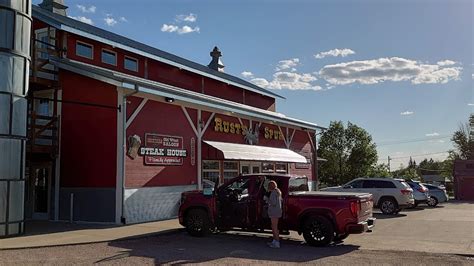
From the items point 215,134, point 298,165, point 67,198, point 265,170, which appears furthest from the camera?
point 298,165

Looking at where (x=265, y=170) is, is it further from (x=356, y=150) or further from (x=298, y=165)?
(x=356, y=150)

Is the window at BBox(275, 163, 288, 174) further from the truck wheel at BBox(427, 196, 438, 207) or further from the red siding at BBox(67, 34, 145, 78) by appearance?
the red siding at BBox(67, 34, 145, 78)

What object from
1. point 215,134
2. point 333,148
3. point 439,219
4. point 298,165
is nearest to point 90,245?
point 215,134

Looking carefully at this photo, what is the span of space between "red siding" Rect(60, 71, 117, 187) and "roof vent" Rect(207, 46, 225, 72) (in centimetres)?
1878

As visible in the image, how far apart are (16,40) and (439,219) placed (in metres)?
16.3

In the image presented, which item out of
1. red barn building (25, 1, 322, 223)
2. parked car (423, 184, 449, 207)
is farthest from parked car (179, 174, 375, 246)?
parked car (423, 184, 449, 207)

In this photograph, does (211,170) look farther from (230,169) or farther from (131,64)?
(131,64)

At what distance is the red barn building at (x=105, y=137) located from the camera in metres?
16.8

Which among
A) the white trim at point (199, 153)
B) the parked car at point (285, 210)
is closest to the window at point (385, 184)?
the white trim at point (199, 153)

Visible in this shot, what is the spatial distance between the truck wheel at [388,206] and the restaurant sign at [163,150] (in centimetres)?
926

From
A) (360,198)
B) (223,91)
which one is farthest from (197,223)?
(223,91)

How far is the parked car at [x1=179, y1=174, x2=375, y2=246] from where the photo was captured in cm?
1207

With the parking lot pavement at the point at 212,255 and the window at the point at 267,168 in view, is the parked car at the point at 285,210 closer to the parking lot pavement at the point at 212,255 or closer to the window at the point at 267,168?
the parking lot pavement at the point at 212,255

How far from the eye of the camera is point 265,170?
86.4ft
